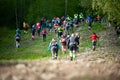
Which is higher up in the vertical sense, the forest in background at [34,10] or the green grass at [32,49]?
the forest in background at [34,10]

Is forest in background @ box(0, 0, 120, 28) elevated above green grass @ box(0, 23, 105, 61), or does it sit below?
above

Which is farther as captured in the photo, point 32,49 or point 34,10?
point 34,10

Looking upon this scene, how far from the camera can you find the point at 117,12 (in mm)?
33344

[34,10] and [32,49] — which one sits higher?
[34,10]

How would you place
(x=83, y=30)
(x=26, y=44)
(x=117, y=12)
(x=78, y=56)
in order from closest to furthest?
(x=78, y=56) → (x=117, y=12) → (x=26, y=44) → (x=83, y=30)

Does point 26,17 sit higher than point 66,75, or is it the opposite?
point 26,17

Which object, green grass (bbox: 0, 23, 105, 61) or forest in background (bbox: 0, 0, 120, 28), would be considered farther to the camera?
forest in background (bbox: 0, 0, 120, 28)

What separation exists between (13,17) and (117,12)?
38.4 m

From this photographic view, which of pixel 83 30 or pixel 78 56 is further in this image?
pixel 83 30

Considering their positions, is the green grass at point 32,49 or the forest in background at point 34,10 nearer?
the green grass at point 32,49

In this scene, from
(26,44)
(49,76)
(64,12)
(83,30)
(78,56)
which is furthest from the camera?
(64,12)

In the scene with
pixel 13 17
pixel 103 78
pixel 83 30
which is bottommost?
pixel 103 78

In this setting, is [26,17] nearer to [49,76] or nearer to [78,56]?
[78,56]

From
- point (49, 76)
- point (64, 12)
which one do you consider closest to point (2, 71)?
point (49, 76)
